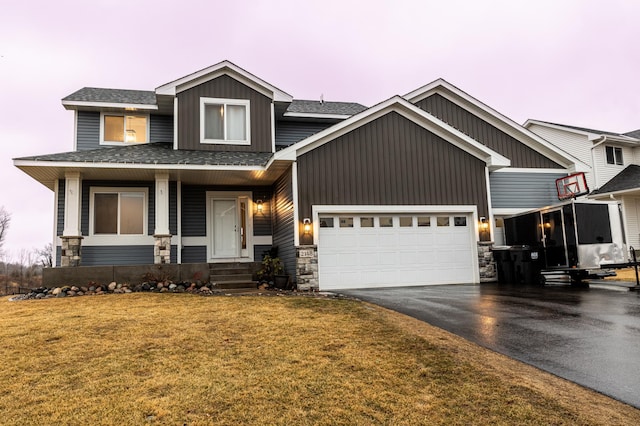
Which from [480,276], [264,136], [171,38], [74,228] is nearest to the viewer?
[74,228]

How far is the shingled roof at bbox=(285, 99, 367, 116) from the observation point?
52.0 ft

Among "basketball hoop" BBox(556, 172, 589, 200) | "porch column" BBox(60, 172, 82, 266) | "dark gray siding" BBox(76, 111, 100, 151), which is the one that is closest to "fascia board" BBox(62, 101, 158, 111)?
"dark gray siding" BBox(76, 111, 100, 151)

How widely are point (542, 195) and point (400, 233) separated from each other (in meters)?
6.39

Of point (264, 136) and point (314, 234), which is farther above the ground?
point (264, 136)

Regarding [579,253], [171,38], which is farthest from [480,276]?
[171,38]

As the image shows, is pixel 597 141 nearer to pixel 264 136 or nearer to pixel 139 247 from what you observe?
pixel 264 136

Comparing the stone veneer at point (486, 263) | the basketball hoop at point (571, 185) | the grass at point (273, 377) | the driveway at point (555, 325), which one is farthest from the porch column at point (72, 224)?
the basketball hoop at point (571, 185)

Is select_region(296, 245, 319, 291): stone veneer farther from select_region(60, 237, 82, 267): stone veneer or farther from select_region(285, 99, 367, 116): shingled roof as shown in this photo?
select_region(285, 99, 367, 116): shingled roof

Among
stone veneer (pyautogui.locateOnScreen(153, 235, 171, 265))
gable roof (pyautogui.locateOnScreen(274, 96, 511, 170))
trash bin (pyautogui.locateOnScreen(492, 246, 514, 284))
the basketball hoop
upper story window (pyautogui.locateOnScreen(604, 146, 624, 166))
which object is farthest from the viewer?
upper story window (pyautogui.locateOnScreen(604, 146, 624, 166))

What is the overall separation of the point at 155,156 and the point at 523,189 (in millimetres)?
12277

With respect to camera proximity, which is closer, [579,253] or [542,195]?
[579,253]

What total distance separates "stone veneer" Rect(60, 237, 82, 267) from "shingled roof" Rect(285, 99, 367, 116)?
8.36 metres

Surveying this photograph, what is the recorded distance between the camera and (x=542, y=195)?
1491 cm

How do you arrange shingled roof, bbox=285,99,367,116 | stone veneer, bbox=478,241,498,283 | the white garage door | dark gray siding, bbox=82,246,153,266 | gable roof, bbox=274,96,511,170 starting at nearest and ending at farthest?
1. gable roof, bbox=274,96,511,170
2. the white garage door
3. stone veneer, bbox=478,241,498,283
4. dark gray siding, bbox=82,246,153,266
5. shingled roof, bbox=285,99,367,116
